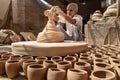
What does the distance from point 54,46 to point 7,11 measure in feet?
19.4

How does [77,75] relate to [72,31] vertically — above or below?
below

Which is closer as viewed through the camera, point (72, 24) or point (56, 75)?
point (56, 75)

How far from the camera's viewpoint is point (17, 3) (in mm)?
7258

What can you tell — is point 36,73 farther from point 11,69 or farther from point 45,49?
point 45,49

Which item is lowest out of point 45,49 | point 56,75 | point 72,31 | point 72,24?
point 56,75

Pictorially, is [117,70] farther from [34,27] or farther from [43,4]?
[43,4]

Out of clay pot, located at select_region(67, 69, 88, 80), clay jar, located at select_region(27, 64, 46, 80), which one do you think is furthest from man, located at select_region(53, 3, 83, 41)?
clay pot, located at select_region(67, 69, 88, 80)

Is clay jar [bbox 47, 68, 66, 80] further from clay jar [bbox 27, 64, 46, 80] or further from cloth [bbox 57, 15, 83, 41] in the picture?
cloth [bbox 57, 15, 83, 41]

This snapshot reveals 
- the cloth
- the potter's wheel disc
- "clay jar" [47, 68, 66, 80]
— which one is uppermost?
the cloth

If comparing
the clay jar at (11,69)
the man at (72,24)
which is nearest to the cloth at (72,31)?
the man at (72,24)

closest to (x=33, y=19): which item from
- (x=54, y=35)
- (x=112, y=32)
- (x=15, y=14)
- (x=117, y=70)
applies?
(x=15, y=14)

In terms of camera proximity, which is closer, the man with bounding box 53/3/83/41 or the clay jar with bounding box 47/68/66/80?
the clay jar with bounding box 47/68/66/80

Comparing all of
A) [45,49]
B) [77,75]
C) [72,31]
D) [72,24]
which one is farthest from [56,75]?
[72,31]

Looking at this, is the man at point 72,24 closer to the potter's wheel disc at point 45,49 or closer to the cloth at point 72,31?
the cloth at point 72,31
